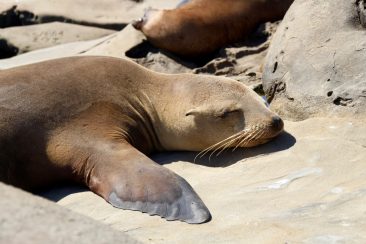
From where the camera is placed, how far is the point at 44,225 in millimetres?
2021

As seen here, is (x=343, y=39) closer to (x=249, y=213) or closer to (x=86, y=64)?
(x=86, y=64)

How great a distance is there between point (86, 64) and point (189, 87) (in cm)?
76

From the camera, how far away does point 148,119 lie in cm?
558

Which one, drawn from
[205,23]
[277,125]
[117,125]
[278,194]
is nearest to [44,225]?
[278,194]

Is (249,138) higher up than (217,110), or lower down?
lower down

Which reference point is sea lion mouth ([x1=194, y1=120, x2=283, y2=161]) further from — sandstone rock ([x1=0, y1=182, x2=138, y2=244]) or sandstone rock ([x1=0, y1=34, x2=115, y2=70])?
sandstone rock ([x1=0, y1=34, x2=115, y2=70])

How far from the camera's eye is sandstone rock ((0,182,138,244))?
1.98 m

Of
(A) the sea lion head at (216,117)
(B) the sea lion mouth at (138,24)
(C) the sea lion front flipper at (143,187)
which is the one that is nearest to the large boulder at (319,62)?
(A) the sea lion head at (216,117)

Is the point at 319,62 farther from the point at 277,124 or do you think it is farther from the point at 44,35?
the point at 44,35

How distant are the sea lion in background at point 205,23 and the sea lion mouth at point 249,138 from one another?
2873 mm

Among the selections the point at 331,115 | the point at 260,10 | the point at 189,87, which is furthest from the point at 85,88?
the point at 260,10

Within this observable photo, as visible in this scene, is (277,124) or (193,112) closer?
(277,124)

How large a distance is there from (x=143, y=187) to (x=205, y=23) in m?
4.12

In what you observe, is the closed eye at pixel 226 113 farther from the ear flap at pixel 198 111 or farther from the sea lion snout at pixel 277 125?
the sea lion snout at pixel 277 125
